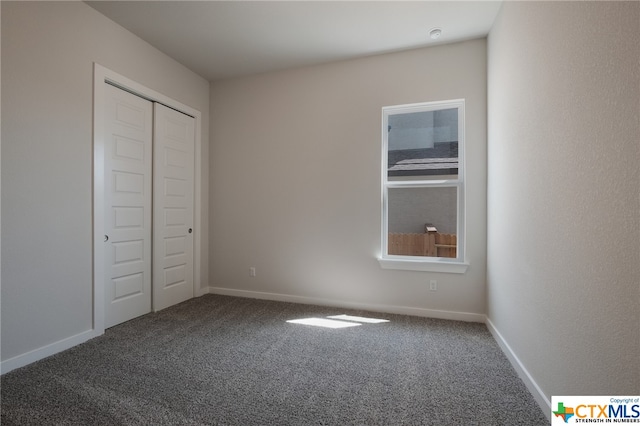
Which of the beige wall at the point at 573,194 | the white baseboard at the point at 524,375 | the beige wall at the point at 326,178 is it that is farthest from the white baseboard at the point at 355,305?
the beige wall at the point at 573,194

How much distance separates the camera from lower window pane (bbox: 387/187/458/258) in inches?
123

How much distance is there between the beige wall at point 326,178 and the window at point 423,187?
0.11 meters

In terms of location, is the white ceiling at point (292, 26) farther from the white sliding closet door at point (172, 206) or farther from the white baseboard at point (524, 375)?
the white baseboard at point (524, 375)

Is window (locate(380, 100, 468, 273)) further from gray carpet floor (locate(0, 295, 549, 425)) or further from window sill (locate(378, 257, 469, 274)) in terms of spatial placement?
gray carpet floor (locate(0, 295, 549, 425))

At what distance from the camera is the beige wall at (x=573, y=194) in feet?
3.38

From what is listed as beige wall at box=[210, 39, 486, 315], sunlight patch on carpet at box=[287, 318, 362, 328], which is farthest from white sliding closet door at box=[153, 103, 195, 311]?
sunlight patch on carpet at box=[287, 318, 362, 328]

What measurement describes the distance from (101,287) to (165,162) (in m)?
1.49

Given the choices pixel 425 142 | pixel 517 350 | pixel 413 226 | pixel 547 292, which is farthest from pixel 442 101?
pixel 517 350

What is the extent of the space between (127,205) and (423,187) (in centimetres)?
317

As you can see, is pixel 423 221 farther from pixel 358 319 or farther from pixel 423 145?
pixel 358 319

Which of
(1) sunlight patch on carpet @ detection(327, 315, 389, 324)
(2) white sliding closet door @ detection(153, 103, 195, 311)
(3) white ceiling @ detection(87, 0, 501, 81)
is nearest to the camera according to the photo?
(3) white ceiling @ detection(87, 0, 501, 81)

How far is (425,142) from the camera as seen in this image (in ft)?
10.4

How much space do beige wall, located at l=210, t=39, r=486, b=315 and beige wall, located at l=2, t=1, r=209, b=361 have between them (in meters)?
1.57

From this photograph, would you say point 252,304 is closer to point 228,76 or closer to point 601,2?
point 228,76
